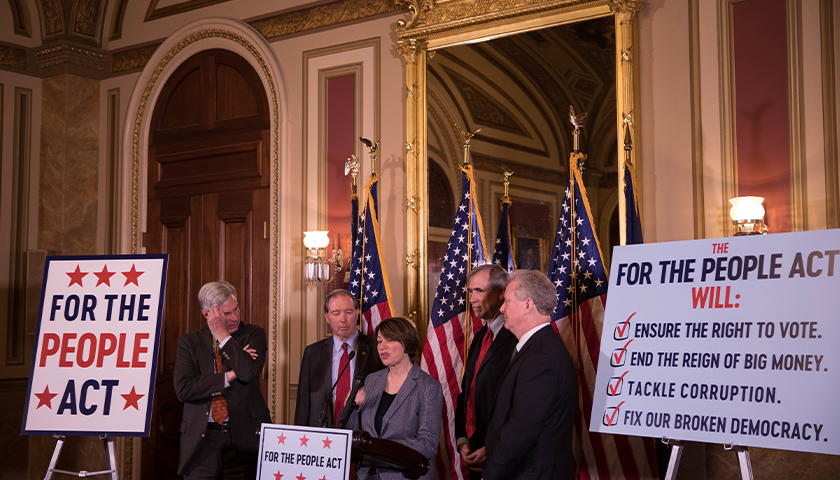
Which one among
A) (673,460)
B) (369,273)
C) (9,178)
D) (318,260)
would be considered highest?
(9,178)

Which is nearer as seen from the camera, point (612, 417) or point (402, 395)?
point (612, 417)

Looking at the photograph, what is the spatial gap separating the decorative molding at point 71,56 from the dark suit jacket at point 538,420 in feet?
18.3

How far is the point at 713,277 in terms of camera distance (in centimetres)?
320

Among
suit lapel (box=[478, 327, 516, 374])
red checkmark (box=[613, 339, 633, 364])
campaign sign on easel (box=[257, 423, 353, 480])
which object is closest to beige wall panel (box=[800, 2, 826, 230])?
red checkmark (box=[613, 339, 633, 364])

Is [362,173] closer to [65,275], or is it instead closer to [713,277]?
[65,275]

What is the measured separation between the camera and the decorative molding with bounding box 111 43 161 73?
707 cm

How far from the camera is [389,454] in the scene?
3.35 metres

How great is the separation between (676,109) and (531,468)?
2.42 meters

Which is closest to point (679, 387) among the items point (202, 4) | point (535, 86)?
point (535, 86)

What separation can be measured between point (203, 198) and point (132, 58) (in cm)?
161

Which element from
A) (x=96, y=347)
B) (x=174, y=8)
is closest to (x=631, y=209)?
(x=96, y=347)

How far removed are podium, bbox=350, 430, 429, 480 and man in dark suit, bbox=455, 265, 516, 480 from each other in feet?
1.39

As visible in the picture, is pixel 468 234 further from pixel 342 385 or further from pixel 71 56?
pixel 71 56

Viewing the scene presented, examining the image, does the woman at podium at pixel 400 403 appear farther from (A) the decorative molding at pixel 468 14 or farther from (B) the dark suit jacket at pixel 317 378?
(A) the decorative molding at pixel 468 14
